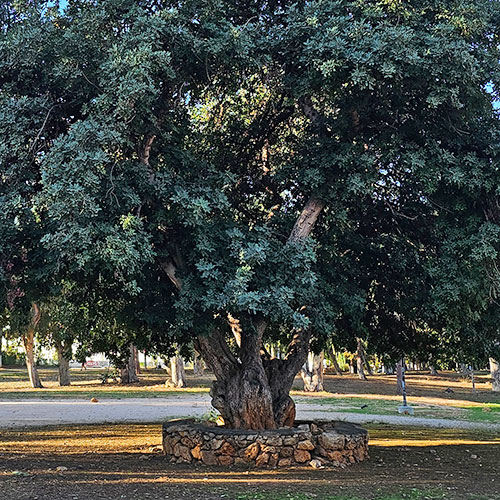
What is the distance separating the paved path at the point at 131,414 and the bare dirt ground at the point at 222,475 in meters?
5.06

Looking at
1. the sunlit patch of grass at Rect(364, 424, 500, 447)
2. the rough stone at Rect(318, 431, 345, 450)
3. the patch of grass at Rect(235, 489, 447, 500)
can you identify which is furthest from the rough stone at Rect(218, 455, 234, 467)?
the sunlit patch of grass at Rect(364, 424, 500, 447)

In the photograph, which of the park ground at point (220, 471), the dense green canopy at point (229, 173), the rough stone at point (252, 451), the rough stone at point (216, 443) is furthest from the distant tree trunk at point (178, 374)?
the rough stone at point (252, 451)

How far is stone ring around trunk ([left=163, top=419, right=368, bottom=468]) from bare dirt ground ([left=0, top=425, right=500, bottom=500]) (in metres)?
0.29

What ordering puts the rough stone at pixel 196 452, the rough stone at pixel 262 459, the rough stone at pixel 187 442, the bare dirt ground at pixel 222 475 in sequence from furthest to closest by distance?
the rough stone at pixel 187 442 < the rough stone at pixel 196 452 < the rough stone at pixel 262 459 < the bare dirt ground at pixel 222 475

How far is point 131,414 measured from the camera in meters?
21.2

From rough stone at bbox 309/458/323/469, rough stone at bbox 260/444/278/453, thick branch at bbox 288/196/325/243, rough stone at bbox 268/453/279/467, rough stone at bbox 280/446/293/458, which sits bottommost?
rough stone at bbox 309/458/323/469

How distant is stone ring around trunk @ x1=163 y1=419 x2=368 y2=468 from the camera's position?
10.6m

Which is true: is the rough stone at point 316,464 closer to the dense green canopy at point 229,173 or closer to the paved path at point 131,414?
the dense green canopy at point 229,173

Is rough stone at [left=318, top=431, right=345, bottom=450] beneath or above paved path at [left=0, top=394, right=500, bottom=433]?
above

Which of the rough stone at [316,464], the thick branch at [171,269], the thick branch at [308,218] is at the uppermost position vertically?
the thick branch at [308,218]

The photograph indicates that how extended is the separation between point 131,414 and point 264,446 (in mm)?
11694

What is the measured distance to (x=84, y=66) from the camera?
959 centimetres

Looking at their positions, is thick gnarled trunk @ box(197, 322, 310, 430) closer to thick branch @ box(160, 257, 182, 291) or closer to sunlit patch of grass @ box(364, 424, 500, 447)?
thick branch @ box(160, 257, 182, 291)

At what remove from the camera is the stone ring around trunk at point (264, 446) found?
419 inches
